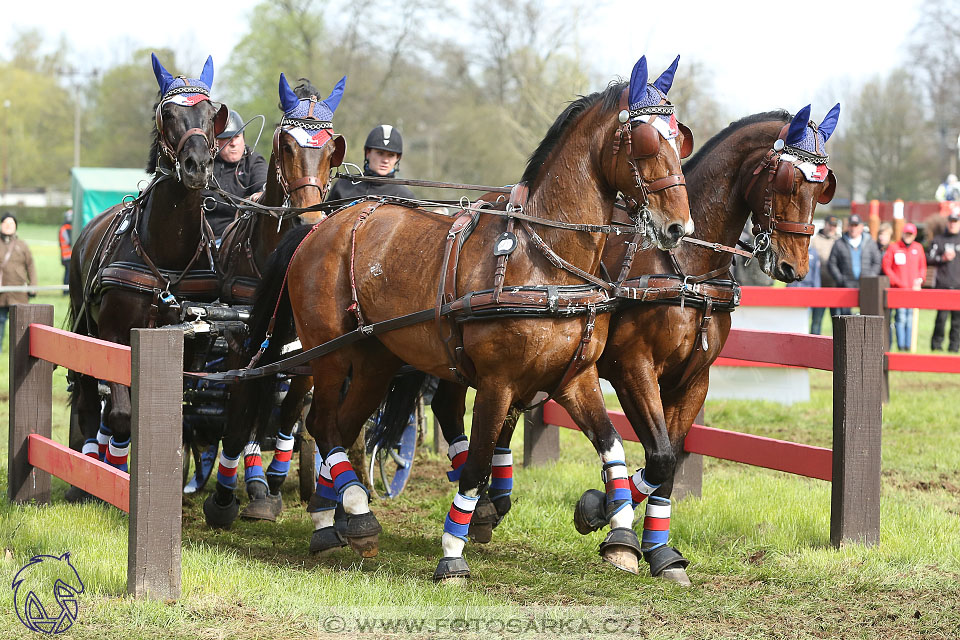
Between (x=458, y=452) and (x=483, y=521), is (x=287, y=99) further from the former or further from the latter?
(x=483, y=521)

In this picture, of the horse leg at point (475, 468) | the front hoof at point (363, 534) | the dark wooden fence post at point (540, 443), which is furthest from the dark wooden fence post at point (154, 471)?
the dark wooden fence post at point (540, 443)

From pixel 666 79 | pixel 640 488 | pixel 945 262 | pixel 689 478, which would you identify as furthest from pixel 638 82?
pixel 945 262

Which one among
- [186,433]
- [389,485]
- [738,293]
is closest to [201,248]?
[186,433]

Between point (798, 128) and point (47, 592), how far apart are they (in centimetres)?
412

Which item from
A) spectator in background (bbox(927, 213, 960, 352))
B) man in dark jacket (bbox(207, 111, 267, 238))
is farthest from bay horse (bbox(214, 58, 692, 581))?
spectator in background (bbox(927, 213, 960, 352))

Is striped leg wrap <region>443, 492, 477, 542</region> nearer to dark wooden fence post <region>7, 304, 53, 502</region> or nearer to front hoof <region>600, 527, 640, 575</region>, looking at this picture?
front hoof <region>600, 527, 640, 575</region>

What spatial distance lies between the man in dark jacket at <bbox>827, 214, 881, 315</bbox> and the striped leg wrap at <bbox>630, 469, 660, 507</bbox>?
10875 mm

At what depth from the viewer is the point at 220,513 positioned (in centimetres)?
593

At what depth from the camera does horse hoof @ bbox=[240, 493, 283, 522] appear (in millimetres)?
6152

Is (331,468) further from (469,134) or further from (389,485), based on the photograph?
(469,134)

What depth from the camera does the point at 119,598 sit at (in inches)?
160

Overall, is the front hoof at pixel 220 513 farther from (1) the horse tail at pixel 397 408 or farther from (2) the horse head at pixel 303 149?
(2) the horse head at pixel 303 149

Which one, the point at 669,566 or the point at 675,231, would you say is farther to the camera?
the point at 669,566

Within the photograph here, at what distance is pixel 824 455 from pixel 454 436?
2103 millimetres
